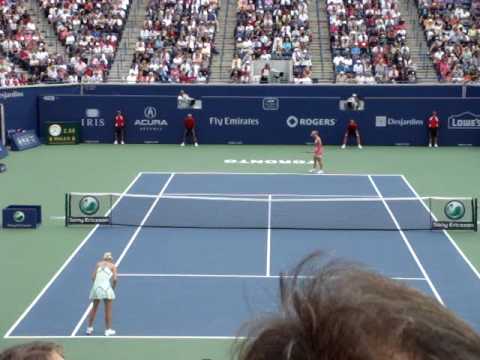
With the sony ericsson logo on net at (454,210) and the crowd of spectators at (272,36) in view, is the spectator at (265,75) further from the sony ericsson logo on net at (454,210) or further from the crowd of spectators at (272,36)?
the sony ericsson logo on net at (454,210)

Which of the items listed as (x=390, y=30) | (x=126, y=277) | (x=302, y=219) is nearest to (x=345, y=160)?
(x=302, y=219)

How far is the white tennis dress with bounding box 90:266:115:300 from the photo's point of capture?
13.7 meters

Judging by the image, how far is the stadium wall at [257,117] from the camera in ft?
120

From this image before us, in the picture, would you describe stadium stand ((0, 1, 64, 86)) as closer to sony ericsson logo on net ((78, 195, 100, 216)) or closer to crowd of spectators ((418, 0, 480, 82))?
crowd of spectators ((418, 0, 480, 82))

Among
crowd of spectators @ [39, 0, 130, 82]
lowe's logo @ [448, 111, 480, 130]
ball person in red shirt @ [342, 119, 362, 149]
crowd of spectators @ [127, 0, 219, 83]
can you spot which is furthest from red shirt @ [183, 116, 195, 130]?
lowe's logo @ [448, 111, 480, 130]

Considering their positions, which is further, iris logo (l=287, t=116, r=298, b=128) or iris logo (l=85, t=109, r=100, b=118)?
iris logo (l=85, t=109, r=100, b=118)

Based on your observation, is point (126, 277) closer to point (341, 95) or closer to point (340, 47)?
point (341, 95)

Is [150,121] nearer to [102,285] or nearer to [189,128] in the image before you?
[189,128]

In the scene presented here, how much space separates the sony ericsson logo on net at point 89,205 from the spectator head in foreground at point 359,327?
20976 mm

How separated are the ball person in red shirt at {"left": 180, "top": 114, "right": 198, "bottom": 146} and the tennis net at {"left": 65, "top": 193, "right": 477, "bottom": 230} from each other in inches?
443

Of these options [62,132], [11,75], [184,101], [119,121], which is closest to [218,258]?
[119,121]

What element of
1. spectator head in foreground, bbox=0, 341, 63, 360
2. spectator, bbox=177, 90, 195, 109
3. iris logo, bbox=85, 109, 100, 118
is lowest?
iris logo, bbox=85, 109, 100, 118

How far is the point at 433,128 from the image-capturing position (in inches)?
1421

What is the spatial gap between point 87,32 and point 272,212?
24.3 metres
